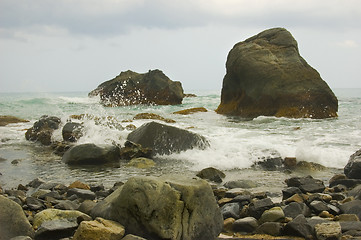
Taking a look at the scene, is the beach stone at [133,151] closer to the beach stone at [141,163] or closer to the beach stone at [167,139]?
the beach stone at [167,139]

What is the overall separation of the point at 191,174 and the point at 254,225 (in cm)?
310

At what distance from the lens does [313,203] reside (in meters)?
4.06

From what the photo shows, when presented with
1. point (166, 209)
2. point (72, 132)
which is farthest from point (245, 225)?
point (72, 132)

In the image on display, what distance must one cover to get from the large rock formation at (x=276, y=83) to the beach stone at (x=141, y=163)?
9198mm

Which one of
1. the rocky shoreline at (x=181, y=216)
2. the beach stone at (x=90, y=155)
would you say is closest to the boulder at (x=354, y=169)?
the rocky shoreline at (x=181, y=216)

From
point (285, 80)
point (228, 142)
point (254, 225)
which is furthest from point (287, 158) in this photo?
point (285, 80)

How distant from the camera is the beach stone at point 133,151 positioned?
8125mm

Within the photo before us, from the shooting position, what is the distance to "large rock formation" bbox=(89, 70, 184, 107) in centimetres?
3145

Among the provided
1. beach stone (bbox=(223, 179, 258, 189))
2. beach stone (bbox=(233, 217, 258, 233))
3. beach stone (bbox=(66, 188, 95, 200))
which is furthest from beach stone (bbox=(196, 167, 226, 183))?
beach stone (bbox=(233, 217, 258, 233))

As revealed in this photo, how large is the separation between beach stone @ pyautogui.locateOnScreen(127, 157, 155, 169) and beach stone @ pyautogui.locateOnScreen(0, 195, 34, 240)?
419cm

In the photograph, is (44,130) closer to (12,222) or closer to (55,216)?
(55,216)

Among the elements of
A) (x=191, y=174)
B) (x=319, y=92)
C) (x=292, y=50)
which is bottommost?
(x=191, y=174)

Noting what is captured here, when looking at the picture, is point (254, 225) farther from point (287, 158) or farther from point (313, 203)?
point (287, 158)

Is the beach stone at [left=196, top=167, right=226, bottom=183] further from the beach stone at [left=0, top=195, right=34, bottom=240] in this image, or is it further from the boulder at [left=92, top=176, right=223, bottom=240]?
the beach stone at [left=0, top=195, right=34, bottom=240]
